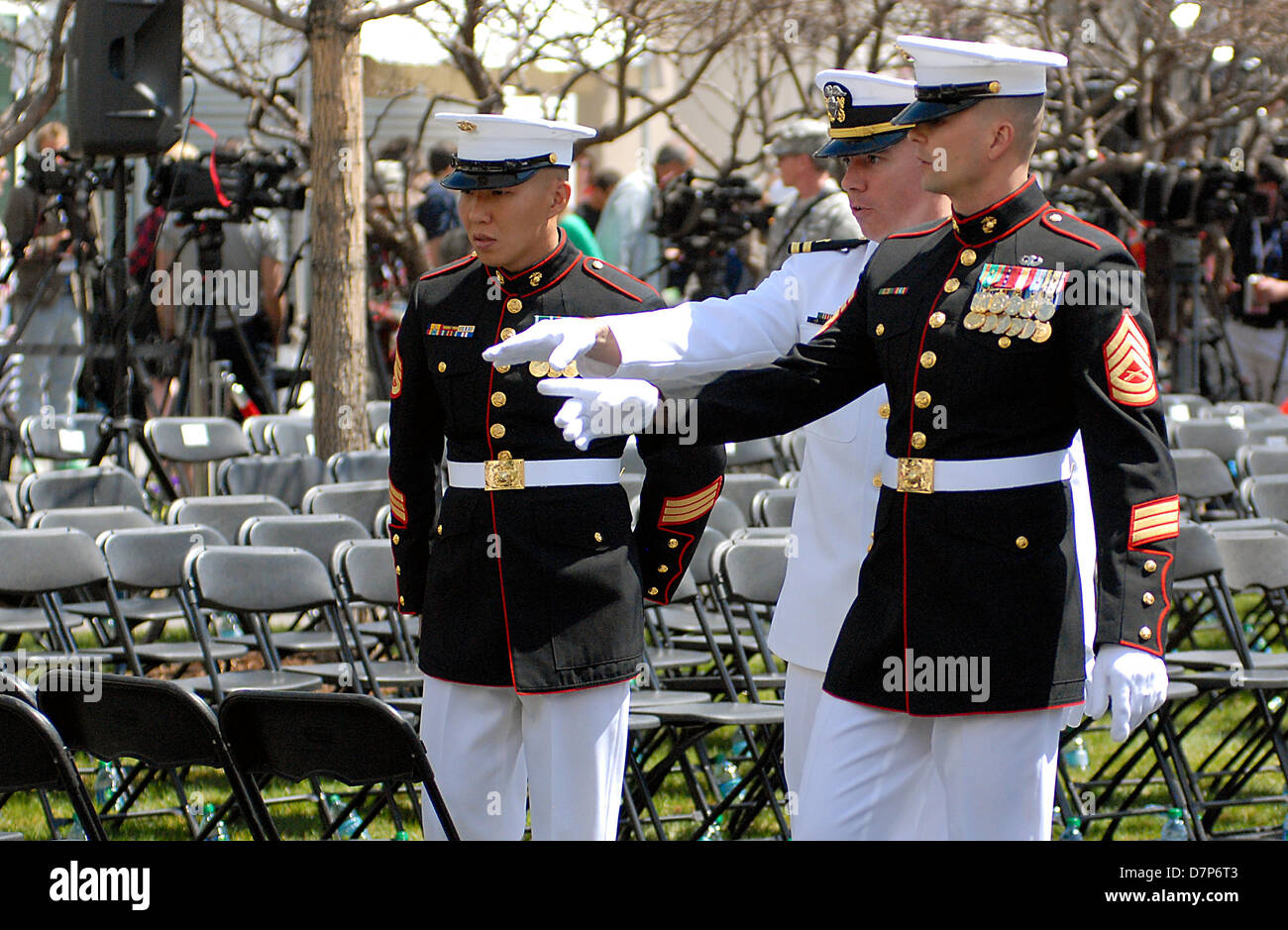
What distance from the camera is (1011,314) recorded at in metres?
2.96

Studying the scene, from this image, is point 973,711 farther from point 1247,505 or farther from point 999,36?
point 999,36

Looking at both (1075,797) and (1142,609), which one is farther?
(1075,797)

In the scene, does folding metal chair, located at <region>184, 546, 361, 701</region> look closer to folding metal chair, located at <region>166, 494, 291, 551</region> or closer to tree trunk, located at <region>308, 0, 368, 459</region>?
folding metal chair, located at <region>166, 494, 291, 551</region>

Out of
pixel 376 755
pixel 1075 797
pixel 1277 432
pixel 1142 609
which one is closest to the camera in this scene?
pixel 1142 609

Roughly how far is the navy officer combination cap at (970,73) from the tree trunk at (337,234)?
460cm

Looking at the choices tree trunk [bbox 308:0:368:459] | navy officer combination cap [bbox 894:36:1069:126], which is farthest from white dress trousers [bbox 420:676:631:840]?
tree trunk [bbox 308:0:368:459]

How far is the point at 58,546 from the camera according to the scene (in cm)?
548

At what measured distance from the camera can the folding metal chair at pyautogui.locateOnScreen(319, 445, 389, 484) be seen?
287 inches

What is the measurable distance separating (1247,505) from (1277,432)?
1.56 metres

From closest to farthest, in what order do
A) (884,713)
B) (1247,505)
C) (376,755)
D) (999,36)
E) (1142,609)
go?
(1142,609), (884,713), (376,755), (1247,505), (999,36)

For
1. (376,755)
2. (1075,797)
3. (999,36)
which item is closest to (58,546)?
(376,755)

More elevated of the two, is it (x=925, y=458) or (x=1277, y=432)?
(x=925, y=458)

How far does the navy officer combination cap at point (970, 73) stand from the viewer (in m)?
2.92

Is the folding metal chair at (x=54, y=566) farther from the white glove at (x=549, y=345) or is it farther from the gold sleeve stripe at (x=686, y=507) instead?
the white glove at (x=549, y=345)
